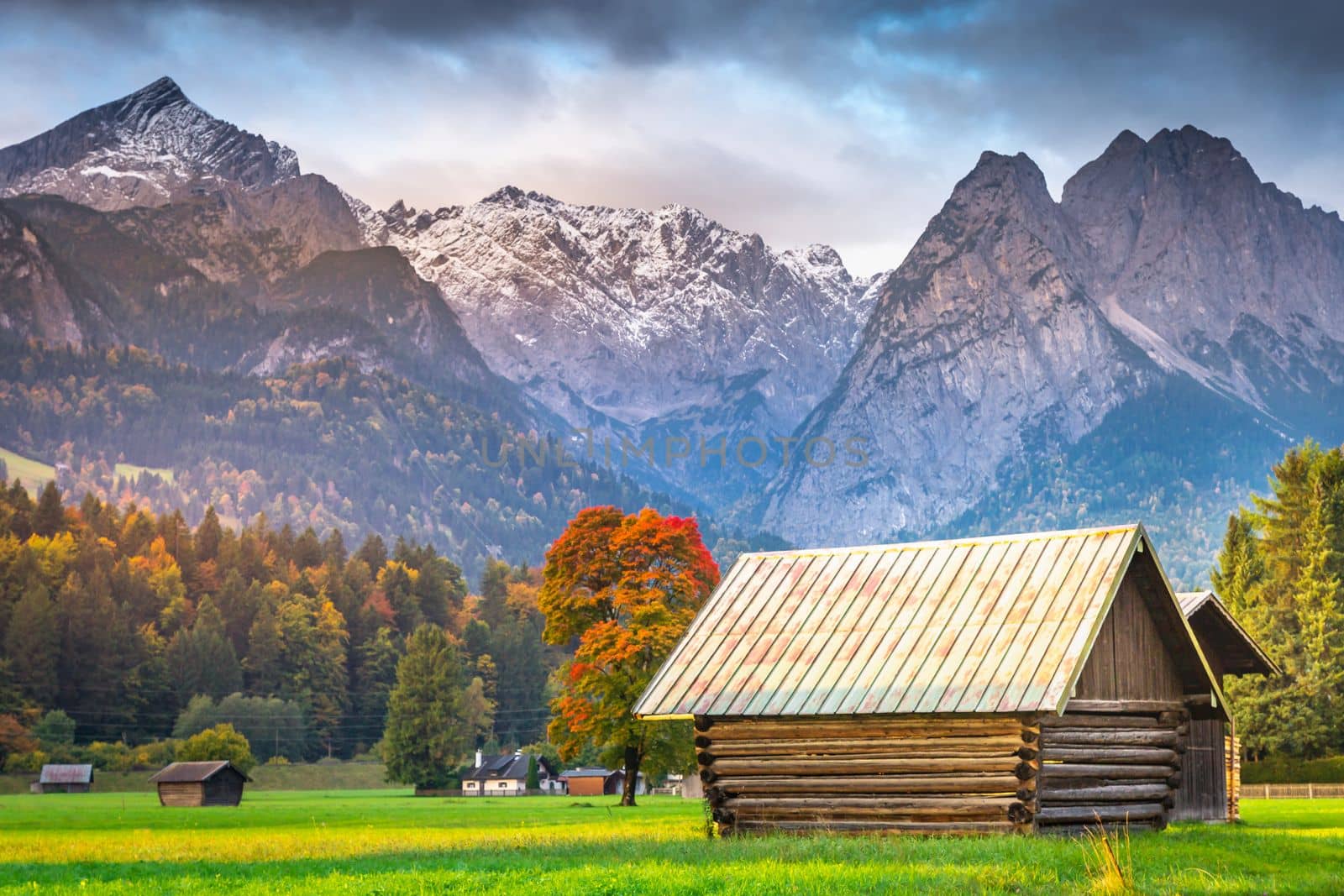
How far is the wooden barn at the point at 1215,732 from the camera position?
4472 centimetres

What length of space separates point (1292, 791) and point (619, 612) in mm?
34670

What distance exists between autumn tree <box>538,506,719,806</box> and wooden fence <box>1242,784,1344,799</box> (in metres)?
30.8

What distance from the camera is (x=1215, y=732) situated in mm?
48562

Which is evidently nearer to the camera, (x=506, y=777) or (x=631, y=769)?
(x=631, y=769)

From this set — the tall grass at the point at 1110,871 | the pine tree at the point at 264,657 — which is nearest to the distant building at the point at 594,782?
the pine tree at the point at 264,657

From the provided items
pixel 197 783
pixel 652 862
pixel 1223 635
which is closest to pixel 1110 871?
pixel 652 862

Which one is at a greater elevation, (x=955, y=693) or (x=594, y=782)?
(x=955, y=693)

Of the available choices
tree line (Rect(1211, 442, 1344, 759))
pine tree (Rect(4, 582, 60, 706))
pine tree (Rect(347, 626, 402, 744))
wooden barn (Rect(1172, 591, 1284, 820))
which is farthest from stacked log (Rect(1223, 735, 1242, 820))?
pine tree (Rect(4, 582, 60, 706))

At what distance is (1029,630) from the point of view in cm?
3203

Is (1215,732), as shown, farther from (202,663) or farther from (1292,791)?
(202,663)

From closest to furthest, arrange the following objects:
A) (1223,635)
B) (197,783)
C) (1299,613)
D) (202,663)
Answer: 1. (1223,635)
2. (1299,613)
3. (197,783)
4. (202,663)

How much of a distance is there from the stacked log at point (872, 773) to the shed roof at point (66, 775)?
103 m

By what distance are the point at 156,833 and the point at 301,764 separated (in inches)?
4127

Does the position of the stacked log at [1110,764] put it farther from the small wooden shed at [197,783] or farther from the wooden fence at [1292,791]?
the small wooden shed at [197,783]
